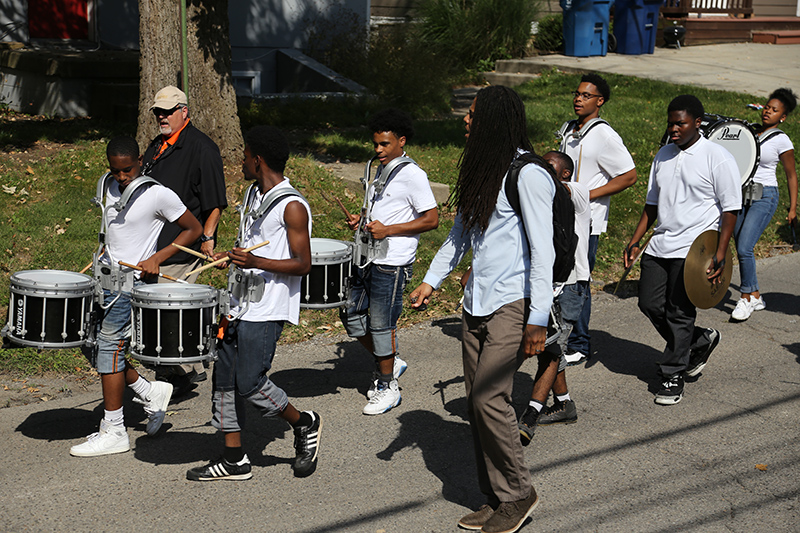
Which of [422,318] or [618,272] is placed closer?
[422,318]

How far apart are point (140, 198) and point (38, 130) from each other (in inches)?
313

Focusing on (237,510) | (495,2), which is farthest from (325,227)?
(495,2)

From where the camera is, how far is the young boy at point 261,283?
4.79 m

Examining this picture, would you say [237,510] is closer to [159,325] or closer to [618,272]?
[159,325]

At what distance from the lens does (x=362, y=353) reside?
7469 millimetres

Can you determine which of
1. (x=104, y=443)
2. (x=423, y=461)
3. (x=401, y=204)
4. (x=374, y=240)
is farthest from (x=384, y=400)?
(x=104, y=443)

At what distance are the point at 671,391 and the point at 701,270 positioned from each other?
35.4 inches

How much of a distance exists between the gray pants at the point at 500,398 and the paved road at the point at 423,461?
40 centimetres

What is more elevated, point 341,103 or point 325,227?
point 341,103

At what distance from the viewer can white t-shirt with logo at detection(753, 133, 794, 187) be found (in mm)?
8617

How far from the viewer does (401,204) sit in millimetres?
6012

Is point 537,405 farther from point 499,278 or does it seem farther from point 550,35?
point 550,35

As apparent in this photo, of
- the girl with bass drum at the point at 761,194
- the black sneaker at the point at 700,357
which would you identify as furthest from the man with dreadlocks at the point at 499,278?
the girl with bass drum at the point at 761,194

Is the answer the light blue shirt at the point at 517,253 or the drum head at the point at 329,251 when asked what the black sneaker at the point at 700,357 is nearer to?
the drum head at the point at 329,251
